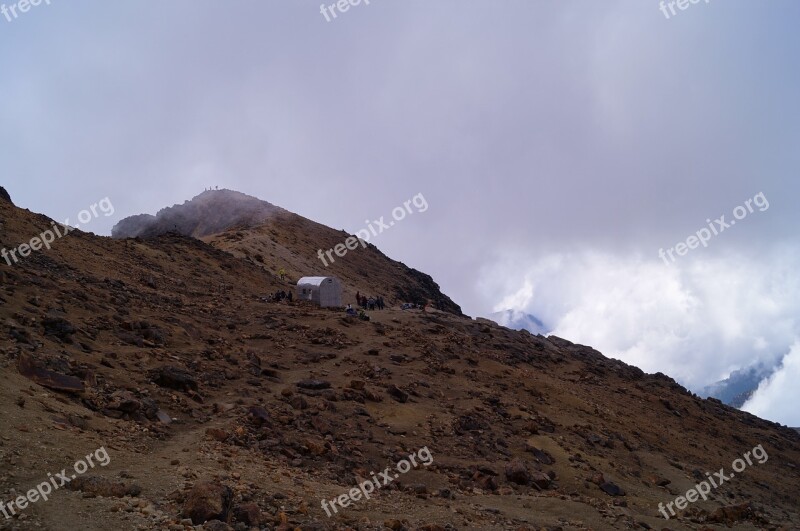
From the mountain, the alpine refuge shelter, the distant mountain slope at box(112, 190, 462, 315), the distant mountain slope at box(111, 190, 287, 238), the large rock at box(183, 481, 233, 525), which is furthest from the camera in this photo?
the distant mountain slope at box(111, 190, 287, 238)

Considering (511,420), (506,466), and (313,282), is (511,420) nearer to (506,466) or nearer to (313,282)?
(506,466)

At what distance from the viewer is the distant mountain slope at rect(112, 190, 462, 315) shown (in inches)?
1922

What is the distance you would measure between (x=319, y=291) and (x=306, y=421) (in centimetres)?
1753

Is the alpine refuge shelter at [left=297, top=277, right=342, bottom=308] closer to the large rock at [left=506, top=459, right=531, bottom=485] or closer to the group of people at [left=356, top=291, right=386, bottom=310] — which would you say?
the group of people at [left=356, top=291, right=386, bottom=310]

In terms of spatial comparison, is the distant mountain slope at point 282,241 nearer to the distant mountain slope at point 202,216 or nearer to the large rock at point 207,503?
the distant mountain slope at point 202,216

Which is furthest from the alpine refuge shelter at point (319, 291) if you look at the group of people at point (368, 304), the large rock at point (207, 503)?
the large rock at point (207, 503)

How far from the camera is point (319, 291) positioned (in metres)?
31.8

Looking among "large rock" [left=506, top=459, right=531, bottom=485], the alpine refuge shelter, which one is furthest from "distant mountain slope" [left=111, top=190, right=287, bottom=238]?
"large rock" [left=506, top=459, right=531, bottom=485]

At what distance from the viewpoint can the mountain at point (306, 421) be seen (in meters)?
9.05

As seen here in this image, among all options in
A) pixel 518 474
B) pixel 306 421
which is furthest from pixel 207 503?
pixel 518 474

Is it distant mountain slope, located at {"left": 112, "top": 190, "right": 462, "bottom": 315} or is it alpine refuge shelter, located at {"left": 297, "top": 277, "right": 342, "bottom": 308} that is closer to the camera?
alpine refuge shelter, located at {"left": 297, "top": 277, "right": 342, "bottom": 308}

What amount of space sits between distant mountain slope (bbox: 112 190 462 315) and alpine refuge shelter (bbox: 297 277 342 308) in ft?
32.1

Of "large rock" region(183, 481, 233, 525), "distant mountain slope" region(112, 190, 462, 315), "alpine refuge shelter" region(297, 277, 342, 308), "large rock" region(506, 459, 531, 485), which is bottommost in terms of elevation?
"large rock" region(506, 459, 531, 485)

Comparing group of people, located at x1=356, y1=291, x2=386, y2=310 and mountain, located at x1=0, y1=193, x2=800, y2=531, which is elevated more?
group of people, located at x1=356, y1=291, x2=386, y2=310
